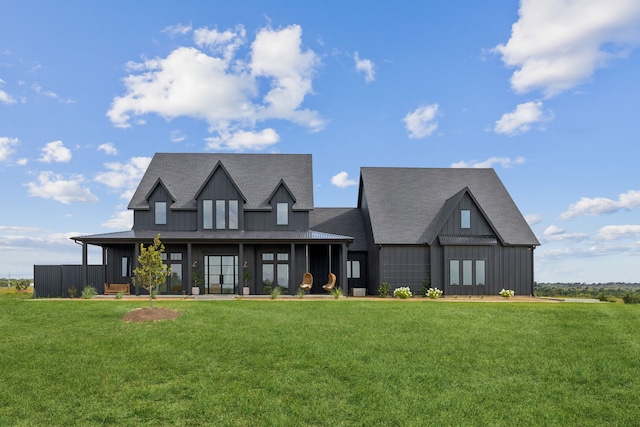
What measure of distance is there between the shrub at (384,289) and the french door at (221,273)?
28.3 ft

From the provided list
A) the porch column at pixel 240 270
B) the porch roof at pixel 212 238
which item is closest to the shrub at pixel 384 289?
the porch roof at pixel 212 238

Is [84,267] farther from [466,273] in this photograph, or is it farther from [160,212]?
[466,273]

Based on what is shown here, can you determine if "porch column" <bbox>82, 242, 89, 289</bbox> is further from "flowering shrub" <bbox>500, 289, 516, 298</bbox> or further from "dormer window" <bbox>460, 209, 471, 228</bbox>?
"flowering shrub" <bbox>500, 289, 516, 298</bbox>

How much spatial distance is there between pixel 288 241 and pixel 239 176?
742 cm

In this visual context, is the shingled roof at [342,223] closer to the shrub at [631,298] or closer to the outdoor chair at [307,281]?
the outdoor chair at [307,281]

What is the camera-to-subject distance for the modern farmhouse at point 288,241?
30250mm

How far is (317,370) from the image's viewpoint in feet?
40.3

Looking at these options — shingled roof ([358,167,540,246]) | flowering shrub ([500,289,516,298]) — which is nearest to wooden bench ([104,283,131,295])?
shingled roof ([358,167,540,246])

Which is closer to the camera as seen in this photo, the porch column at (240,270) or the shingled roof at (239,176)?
the porch column at (240,270)

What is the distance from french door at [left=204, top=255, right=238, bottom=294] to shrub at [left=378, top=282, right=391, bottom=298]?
8.62 metres

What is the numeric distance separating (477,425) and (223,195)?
24.0 metres

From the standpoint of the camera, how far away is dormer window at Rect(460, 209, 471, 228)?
3125cm

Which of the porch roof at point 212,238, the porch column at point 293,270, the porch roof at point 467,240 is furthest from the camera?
the porch roof at point 467,240

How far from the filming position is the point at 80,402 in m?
10.8
